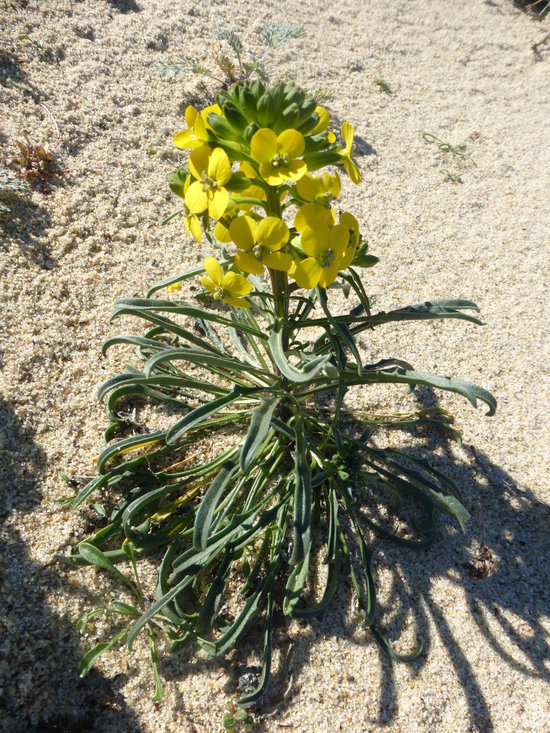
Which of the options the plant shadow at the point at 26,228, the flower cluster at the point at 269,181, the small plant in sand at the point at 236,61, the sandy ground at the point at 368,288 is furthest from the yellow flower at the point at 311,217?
the small plant in sand at the point at 236,61

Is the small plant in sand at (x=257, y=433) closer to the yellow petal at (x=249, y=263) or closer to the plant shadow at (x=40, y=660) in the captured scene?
the yellow petal at (x=249, y=263)

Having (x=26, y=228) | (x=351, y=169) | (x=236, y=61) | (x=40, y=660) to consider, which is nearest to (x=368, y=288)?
(x=351, y=169)

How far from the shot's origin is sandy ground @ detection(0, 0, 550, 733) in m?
1.80

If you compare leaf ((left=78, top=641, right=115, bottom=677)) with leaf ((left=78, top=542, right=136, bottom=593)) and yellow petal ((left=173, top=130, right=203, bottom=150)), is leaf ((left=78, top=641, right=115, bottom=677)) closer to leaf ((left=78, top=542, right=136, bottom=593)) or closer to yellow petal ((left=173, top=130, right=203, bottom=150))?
leaf ((left=78, top=542, right=136, bottom=593))

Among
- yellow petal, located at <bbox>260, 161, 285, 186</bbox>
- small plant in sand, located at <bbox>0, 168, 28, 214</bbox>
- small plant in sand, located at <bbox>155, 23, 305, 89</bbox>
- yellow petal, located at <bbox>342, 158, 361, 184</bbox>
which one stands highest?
small plant in sand, located at <bbox>155, 23, 305, 89</bbox>

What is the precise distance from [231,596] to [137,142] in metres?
2.82

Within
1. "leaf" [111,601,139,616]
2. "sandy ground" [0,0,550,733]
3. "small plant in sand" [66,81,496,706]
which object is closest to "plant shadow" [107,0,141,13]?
"sandy ground" [0,0,550,733]

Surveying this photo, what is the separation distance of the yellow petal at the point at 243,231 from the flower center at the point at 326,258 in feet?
0.69

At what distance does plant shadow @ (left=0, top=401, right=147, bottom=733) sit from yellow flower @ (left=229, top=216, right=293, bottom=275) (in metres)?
1.43

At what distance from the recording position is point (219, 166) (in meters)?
1.40

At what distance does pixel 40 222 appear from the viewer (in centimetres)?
271

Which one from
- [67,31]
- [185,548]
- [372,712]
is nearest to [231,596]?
[185,548]

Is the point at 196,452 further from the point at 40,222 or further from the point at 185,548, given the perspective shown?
the point at 40,222

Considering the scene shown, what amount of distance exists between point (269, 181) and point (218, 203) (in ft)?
0.55
